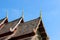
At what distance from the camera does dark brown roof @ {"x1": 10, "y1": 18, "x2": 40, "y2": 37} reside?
25125mm

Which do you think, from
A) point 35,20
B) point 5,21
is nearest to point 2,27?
point 5,21

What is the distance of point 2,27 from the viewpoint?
28500 mm

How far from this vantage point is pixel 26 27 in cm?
2647

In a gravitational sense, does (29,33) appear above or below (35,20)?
below

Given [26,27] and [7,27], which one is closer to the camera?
[26,27]

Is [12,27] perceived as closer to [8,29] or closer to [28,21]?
[8,29]

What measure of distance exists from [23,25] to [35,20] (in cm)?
148

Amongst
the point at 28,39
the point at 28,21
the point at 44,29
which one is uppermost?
the point at 28,21

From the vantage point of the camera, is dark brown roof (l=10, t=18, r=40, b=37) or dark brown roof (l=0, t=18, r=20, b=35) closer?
dark brown roof (l=10, t=18, r=40, b=37)

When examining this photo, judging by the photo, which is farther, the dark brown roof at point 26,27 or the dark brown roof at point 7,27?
the dark brown roof at point 7,27

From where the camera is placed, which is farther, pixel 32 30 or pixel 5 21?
pixel 5 21

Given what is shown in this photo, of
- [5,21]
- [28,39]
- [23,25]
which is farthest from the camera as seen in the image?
[5,21]

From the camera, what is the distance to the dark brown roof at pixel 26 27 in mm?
25125

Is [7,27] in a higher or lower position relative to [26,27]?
higher
